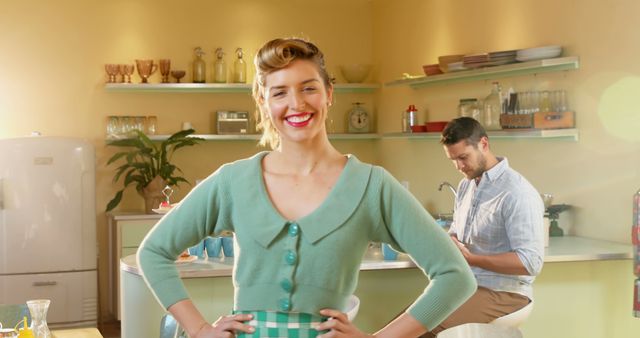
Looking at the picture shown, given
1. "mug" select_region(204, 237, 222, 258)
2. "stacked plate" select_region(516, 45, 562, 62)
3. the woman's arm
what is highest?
"stacked plate" select_region(516, 45, 562, 62)

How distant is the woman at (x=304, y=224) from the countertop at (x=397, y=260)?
213 centimetres

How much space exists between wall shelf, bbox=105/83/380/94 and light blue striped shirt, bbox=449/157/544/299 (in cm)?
353

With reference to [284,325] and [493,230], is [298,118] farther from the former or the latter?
[493,230]

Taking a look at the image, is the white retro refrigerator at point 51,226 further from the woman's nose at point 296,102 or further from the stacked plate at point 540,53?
the woman's nose at point 296,102

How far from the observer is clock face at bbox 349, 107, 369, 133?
7.80 m

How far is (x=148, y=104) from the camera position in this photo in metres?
7.51

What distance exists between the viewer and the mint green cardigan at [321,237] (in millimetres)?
1878

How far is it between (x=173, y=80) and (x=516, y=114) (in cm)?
313

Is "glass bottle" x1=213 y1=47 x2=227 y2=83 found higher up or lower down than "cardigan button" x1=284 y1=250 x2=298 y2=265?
higher up

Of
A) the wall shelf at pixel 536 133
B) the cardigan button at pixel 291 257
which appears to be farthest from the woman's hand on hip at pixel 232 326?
the wall shelf at pixel 536 133

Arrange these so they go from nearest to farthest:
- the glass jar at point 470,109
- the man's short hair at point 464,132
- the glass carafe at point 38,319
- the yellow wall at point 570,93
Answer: the glass carafe at point 38,319, the man's short hair at point 464,132, the yellow wall at point 570,93, the glass jar at point 470,109

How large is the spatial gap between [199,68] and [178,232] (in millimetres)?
5560

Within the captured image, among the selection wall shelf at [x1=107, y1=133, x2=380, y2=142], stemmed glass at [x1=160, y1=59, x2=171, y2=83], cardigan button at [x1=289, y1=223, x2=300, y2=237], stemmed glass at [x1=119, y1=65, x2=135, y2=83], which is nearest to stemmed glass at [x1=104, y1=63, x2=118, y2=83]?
stemmed glass at [x1=119, y1=65, x2=135, y2=83]

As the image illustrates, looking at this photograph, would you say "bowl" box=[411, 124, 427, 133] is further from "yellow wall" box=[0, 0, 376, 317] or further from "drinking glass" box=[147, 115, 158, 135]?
"drinking glass" box=[147, 115, 158, 135]
